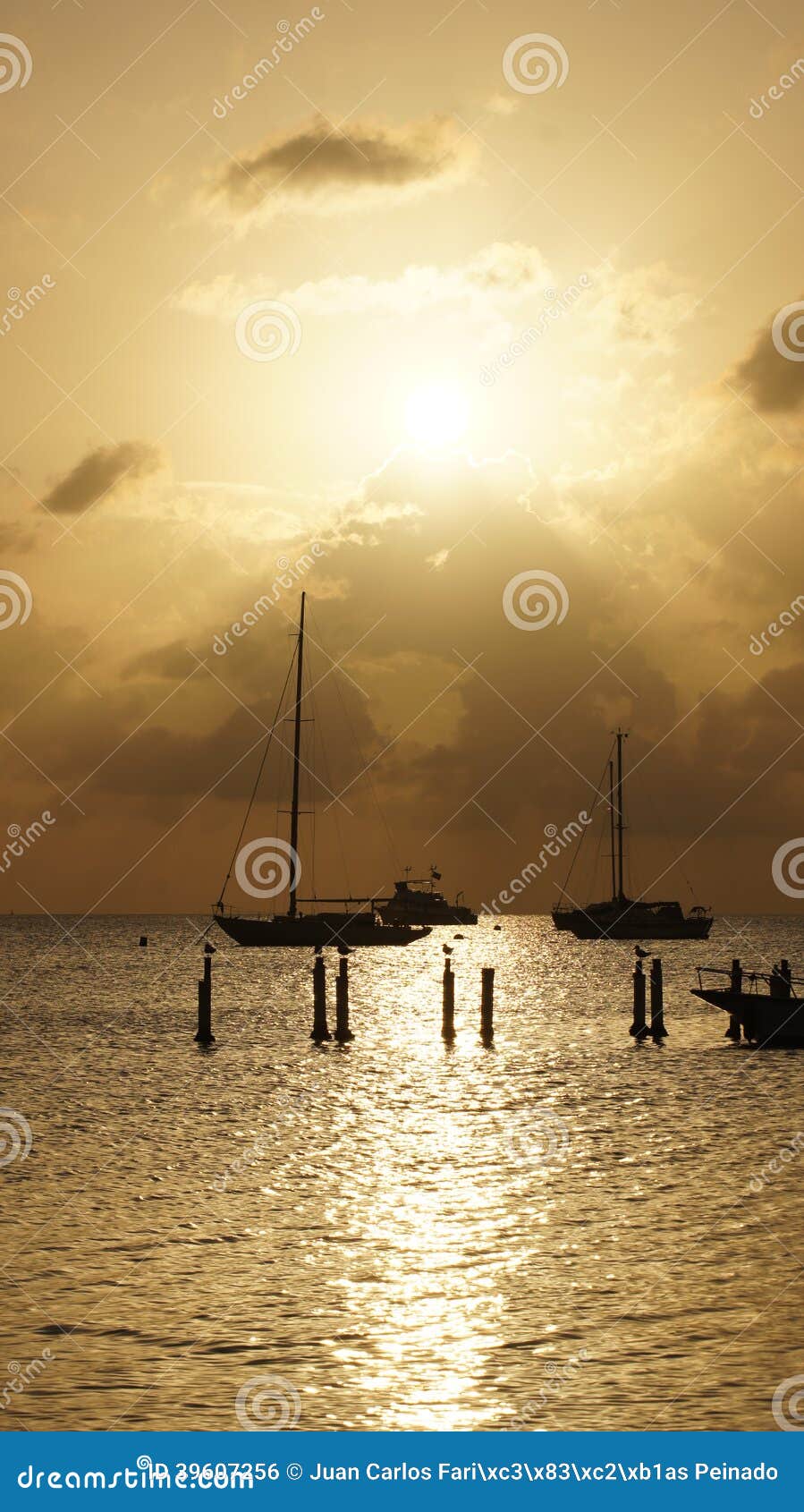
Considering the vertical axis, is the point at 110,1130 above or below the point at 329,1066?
below

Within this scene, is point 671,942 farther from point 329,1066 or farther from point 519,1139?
point 519,1139

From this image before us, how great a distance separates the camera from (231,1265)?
19.9 m

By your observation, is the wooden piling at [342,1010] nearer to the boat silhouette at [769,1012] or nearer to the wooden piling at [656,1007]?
the wooden piling at [656,1007]

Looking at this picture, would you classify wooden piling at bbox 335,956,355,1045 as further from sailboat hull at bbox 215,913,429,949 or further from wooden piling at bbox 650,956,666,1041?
sailboat hull at bbox 215,913,429,949

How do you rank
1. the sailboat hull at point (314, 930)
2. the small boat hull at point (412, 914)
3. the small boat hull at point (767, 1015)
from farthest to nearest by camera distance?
1. the small boat hull at point (412, 914)
2. the sailboat hull at point (314, 930)
3. the small boat hull at point (767, 1015)

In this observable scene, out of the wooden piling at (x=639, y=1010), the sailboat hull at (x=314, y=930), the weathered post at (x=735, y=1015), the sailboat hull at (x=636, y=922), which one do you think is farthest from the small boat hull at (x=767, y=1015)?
the sailboat hull at (x=636, y=922)

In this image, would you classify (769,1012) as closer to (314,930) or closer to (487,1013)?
(487,1013)

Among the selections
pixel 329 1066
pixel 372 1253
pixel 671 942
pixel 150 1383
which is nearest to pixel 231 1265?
pixel 372 1253

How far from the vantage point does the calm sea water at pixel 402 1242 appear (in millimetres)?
14859

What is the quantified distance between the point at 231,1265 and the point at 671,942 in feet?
590

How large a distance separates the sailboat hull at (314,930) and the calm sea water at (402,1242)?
53623 mm

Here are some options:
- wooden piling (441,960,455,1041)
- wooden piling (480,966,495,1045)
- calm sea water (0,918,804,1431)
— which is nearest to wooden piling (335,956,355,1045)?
calm sea water (0,918,804,1431)

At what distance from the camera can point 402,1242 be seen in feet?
69.2

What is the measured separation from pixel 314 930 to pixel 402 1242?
82.4 m
